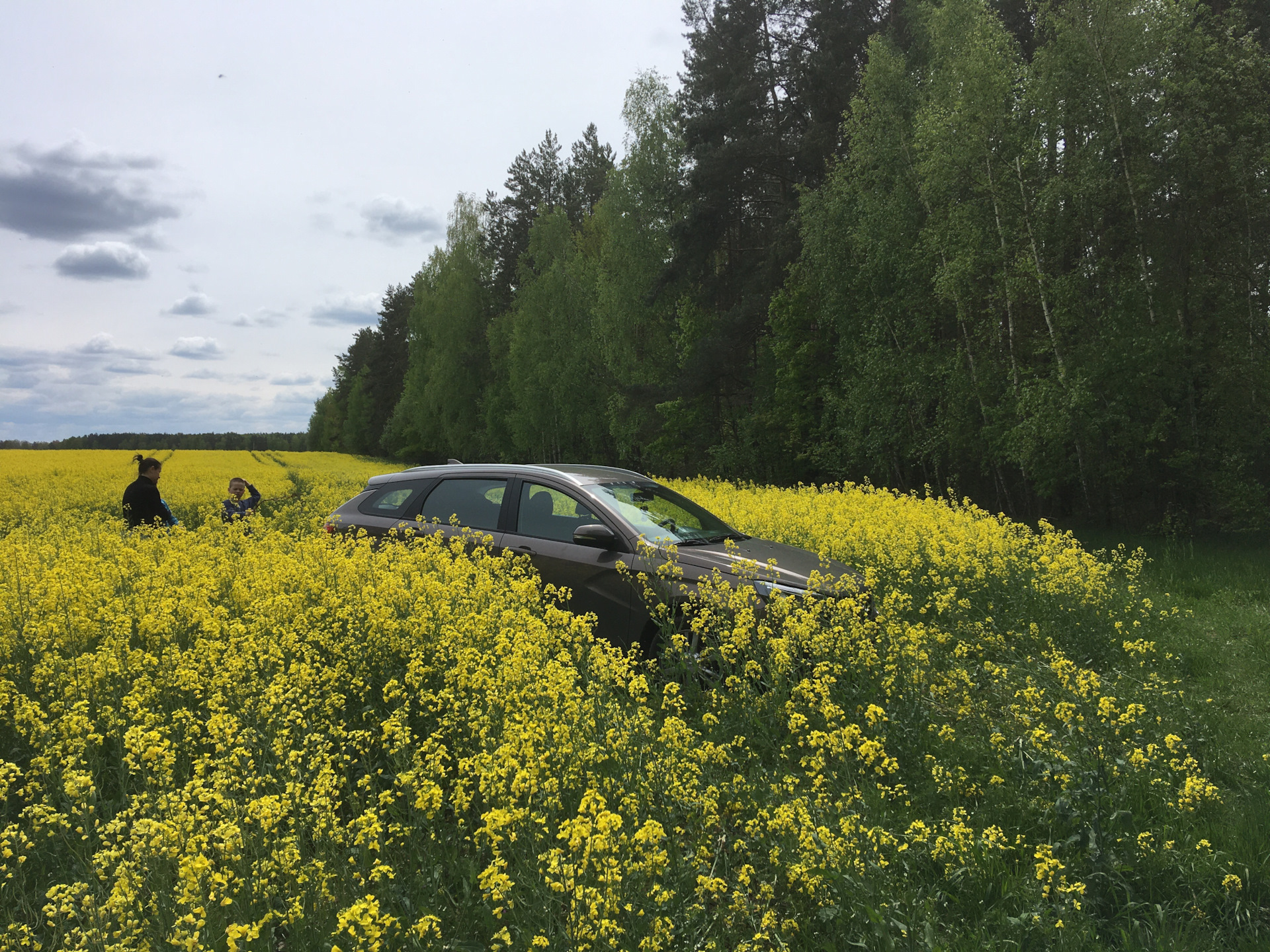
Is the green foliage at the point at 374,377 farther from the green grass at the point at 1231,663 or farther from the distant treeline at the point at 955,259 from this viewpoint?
the green grass at the point at 1231,663

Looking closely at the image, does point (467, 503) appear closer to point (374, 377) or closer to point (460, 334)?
point (460, 334)

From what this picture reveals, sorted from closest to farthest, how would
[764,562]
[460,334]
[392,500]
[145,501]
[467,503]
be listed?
[764,562] < [467,503] < [392,500] < [145,501] < [460,334]

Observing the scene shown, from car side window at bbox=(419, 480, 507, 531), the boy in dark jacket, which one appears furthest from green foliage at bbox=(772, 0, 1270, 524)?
the boy in dark jacket

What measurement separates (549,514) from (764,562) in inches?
74.8

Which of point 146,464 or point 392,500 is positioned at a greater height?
point 146,464

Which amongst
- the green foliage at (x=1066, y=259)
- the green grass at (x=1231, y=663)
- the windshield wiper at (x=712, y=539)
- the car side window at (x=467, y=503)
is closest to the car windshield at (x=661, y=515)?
the windshield wiper at (x=712, y=539)

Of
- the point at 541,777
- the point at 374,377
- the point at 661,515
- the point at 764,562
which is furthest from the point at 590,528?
the point at 374,377

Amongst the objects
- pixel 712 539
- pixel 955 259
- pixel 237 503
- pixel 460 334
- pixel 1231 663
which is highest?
pixel 460 334

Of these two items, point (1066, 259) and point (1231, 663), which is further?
point (1066, 259)

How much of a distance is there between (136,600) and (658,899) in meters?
4.52

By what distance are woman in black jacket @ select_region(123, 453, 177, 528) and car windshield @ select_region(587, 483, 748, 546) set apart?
6.41m

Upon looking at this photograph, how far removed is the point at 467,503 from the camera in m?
6.58

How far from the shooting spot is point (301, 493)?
63.4ft

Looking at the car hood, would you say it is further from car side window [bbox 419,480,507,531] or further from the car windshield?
car side window [bbox 419,480,507,531]
